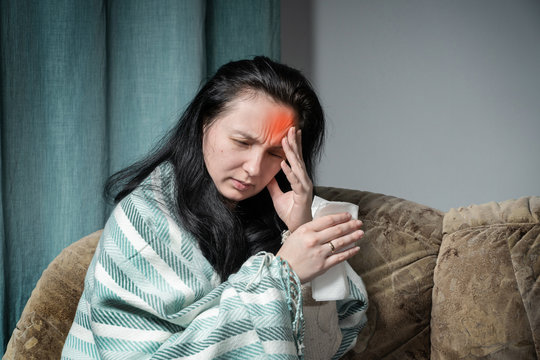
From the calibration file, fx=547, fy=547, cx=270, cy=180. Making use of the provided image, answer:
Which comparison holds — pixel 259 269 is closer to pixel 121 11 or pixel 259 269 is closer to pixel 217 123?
pixel 217 123

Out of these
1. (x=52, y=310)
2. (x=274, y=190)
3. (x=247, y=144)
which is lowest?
(x=52, y=310)

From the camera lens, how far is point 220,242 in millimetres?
1035

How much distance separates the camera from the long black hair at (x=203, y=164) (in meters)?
1.03

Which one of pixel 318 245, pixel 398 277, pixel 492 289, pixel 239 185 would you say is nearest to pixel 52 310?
pixel 239 185

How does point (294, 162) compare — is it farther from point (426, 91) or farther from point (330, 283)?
point (426, 91)

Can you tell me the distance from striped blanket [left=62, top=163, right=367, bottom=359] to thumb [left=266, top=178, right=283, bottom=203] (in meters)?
0.22

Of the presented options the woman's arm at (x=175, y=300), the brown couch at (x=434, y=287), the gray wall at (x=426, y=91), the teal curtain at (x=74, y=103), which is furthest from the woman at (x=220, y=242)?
the gray wall at (x=426, y=91)

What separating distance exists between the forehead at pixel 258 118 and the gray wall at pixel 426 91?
74cm

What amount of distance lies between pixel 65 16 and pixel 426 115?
103 centimetres

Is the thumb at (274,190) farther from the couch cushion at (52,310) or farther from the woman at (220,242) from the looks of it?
the couch cushion at (52,310)

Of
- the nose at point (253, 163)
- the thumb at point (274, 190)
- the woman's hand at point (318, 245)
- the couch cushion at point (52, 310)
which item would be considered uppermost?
the nose at point (253, 163)

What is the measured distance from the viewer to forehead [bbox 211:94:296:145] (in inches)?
38.6

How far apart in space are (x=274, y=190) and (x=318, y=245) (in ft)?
0.74

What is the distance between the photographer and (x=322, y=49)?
5.80 ft
